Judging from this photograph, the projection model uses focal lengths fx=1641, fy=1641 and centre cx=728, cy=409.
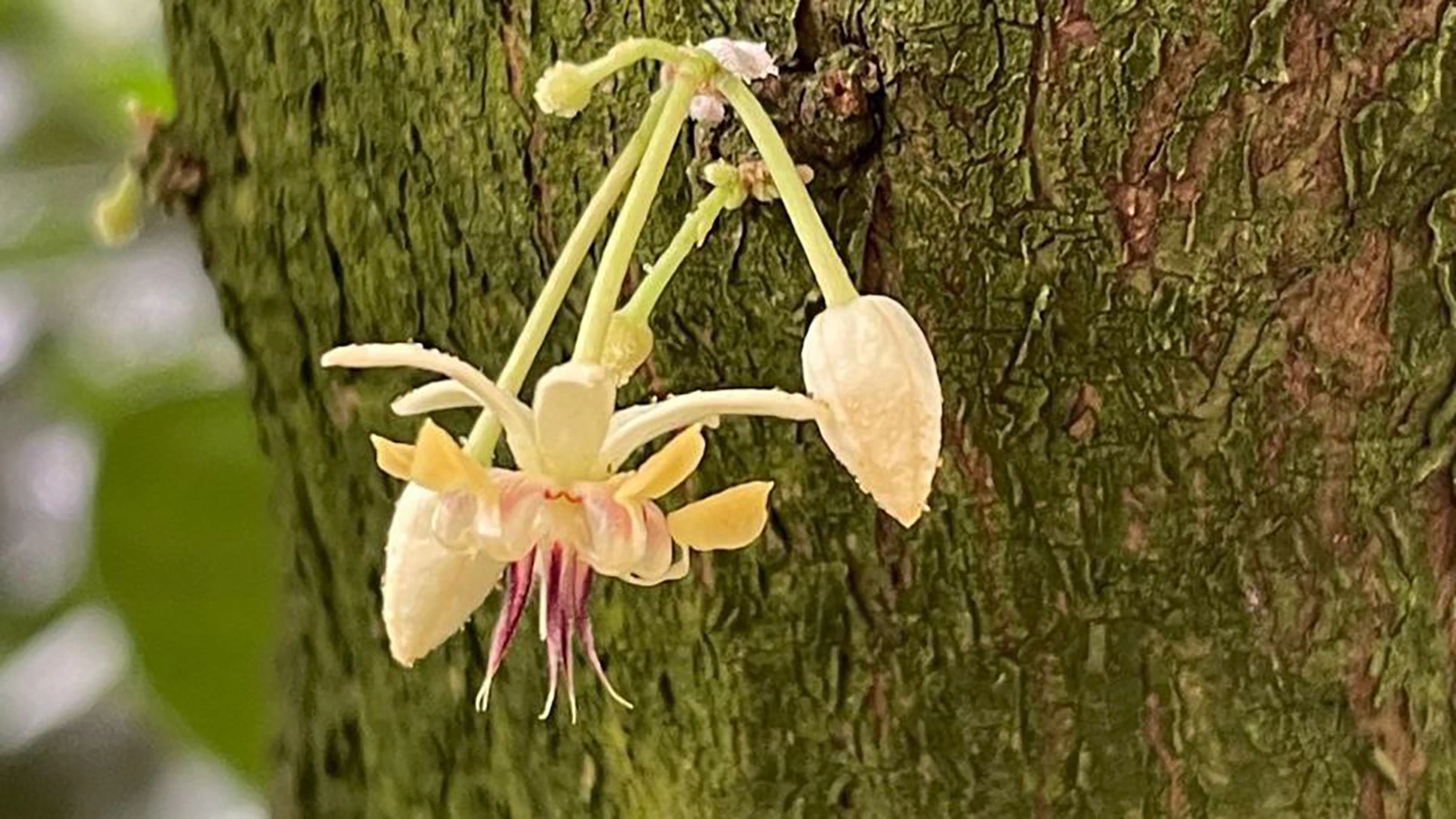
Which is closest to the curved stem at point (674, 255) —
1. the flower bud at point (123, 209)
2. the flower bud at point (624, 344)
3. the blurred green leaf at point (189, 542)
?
the flower bud at point (624, 344)

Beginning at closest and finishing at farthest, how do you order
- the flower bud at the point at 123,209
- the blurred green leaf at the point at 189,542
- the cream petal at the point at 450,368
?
the cream petal at the point at 450,368
the flower bud at the point at 123,209
the blurred green leaf at the point at 189,542

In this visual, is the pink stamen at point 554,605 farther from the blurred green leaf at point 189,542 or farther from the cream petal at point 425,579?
the blurred green leaf at point 189,542

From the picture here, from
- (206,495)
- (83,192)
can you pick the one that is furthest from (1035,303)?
(83,192)

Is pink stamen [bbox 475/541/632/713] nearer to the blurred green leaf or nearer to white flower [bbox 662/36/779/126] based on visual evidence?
white flower [bbox 662/36/779/126]

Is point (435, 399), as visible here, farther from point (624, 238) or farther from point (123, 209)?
point (123, 209)

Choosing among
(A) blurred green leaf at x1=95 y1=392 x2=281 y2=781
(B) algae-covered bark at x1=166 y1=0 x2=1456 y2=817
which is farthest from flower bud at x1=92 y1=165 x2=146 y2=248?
(A) blurred green leaf at x1=95 y1=392 x2=281 y2=781

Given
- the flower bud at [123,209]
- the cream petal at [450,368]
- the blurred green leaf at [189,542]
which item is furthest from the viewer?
the blurred green leaf at [189,542]

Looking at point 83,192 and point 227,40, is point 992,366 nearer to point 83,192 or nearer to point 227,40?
point 227,40

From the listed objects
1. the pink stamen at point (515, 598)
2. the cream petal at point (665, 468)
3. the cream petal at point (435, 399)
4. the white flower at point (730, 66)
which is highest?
the white flower at point (730, 66)
